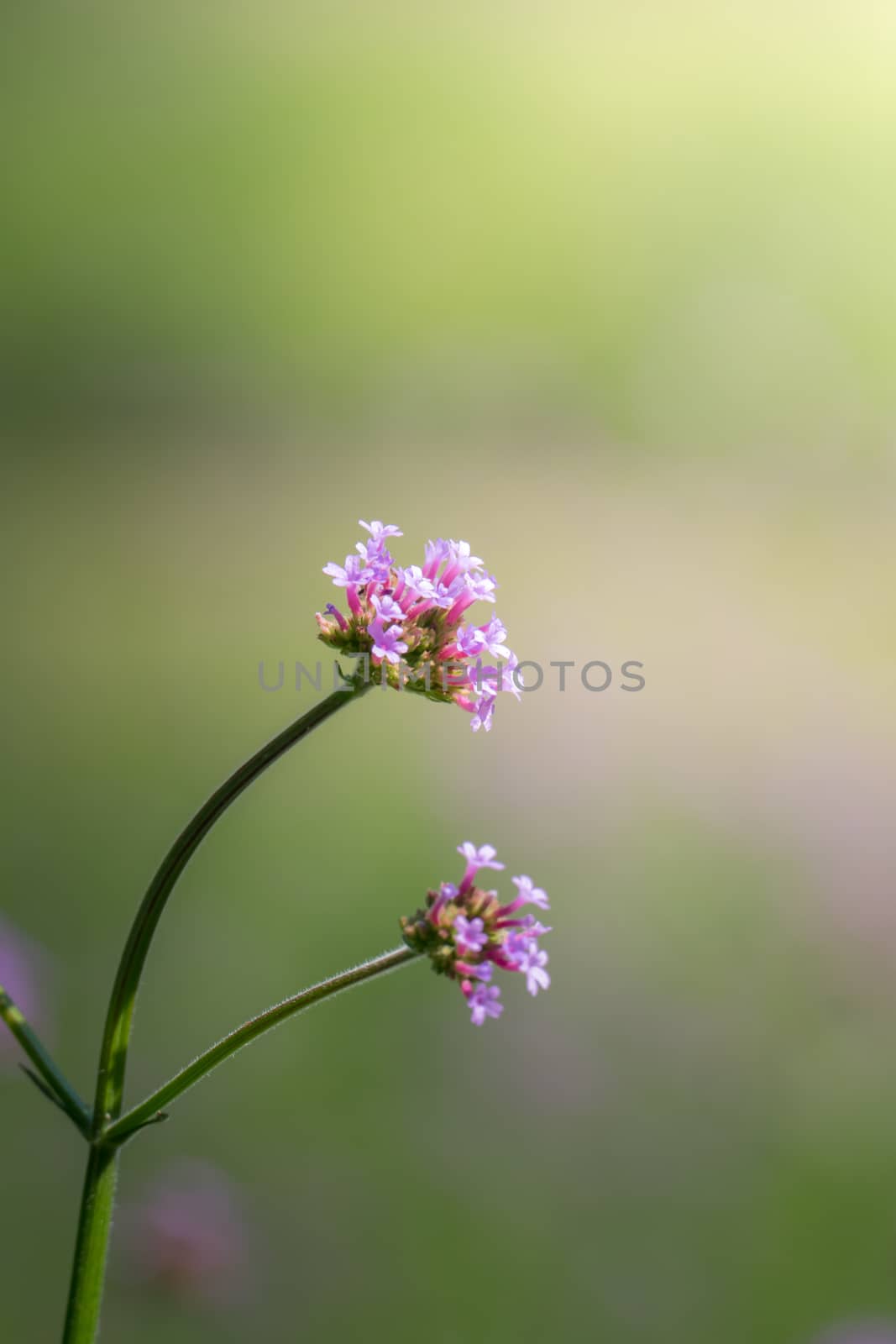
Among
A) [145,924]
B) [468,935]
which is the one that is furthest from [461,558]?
[145,924]

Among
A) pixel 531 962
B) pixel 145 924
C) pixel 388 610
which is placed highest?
pixel 388 610

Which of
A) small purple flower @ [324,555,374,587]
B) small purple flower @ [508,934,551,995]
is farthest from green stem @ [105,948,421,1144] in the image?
small purple flower @ [324,555,374,587]

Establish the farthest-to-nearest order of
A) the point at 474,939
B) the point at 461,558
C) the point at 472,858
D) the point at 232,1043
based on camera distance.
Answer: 1. the point at 461,558
2. the point at 472,858
3. the point at 474,939
4. the point at 232,1043

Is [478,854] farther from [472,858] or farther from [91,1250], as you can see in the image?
[91,1250]

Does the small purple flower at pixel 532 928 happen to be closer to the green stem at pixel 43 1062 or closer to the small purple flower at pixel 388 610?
the small purple flower at pixel 388 610

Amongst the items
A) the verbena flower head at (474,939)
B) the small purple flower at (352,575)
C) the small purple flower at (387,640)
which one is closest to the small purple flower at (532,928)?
the verbena flower head at (474,939)
